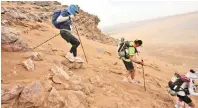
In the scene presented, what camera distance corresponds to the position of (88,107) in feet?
23.2

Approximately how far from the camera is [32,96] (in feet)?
20.2

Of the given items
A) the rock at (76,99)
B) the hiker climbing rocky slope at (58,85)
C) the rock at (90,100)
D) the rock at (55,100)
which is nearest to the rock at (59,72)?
the hiker climbing rocky slope at (58,85)

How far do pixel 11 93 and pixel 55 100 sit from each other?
3.33 ft

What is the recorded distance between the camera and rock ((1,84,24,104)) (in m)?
5.88

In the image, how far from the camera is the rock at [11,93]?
588cm

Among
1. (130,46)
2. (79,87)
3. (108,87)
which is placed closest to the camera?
(79,87)

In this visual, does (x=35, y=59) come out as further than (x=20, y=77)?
Yes

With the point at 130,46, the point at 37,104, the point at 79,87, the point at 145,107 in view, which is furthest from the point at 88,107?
the point at 130,46

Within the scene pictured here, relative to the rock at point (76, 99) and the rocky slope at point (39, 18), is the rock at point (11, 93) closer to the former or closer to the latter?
the rock at point (76, 99)

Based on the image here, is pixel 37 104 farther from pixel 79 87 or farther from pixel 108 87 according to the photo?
pixel 108 87

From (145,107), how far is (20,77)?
147 inches

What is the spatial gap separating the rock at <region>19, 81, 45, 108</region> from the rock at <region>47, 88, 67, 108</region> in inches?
8.0

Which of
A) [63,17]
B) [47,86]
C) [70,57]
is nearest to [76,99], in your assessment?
[47,86]

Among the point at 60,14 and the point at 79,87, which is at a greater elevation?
the point at 60,14
